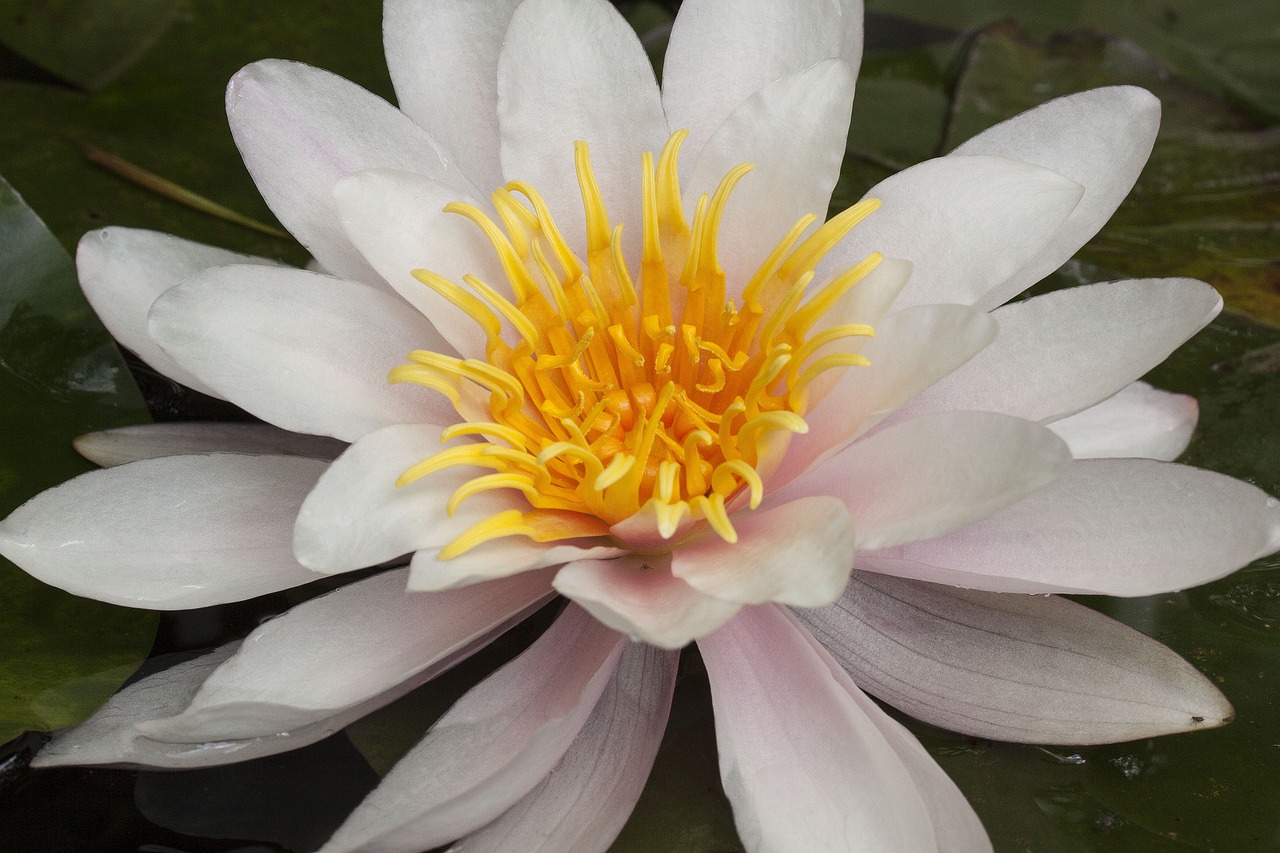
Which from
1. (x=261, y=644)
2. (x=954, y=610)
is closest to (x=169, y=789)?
(x=261, y=644)

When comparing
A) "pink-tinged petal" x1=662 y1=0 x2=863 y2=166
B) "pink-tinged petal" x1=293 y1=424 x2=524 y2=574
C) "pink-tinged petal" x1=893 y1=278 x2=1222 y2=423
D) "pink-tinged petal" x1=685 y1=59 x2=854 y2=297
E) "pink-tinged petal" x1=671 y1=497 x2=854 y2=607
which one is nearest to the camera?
"pink-tinged petal" x1=671 y1=497 x2=854 y2=607

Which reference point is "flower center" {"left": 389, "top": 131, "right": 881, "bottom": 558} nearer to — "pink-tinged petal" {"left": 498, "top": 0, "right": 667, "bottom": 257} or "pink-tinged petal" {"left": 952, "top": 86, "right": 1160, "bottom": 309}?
"pink-tinged petal" {"left": 498, "top": 0, "right": 667, "bottom": 257}

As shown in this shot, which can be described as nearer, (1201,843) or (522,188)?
(1201,843)

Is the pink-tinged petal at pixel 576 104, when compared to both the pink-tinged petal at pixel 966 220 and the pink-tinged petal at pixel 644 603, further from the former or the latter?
the pink-tinged petal at pixel 644 603

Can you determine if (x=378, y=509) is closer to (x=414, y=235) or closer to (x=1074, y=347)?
(x=414, y=235)

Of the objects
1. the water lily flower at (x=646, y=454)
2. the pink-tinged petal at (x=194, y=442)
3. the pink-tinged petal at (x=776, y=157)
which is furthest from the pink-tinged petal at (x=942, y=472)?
the pink-tinged petal at (x=194, y=442)

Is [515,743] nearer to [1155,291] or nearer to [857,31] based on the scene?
[1155,291]

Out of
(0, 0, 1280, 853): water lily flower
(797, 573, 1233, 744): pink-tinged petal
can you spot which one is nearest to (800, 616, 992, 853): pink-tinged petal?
(0, 0, 1280, 853): water lily flower
